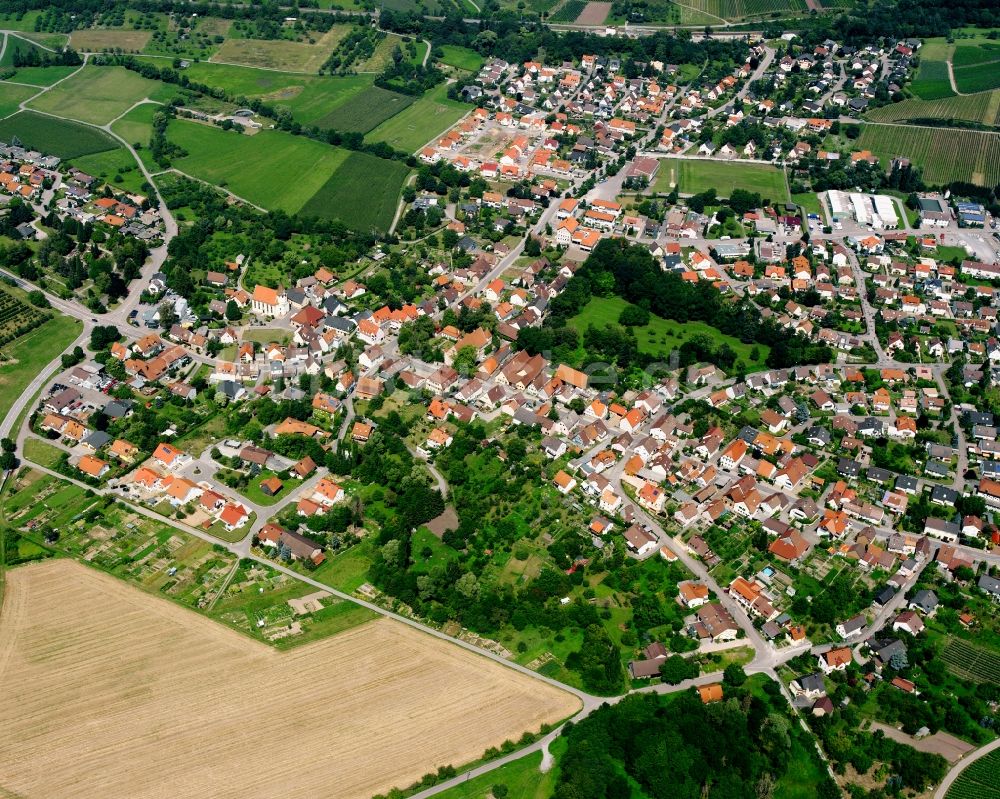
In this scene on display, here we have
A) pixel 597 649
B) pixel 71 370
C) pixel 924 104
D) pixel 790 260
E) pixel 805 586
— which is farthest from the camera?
pixel 924 104

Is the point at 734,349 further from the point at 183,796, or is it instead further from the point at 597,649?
the point at 183,796

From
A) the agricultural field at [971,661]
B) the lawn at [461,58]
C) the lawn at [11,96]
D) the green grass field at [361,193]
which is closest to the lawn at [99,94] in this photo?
the lawn at [11,96]

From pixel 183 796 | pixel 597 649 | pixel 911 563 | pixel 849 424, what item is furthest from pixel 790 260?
pixel 183 796

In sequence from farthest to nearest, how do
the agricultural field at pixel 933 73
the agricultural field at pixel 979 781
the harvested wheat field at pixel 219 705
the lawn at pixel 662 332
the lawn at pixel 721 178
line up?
the agricultural field at pixel 933 73 → the lawn at pixel 721 178 → the lawn at pixel 662 332 → the agricultural field at pixel 979 781 → the harvested wheat field at pixel 219 705

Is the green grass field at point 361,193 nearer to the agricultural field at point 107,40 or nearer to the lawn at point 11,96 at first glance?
the lawn at point 11,96

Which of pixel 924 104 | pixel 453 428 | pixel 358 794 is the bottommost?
pixel 358 794

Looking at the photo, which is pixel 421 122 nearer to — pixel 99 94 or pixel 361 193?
pixel 361 193
